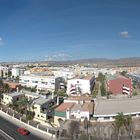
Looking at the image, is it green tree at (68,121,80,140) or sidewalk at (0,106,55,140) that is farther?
sidewalk at (0,106,55,140)

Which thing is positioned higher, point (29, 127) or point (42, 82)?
point (42, 82)

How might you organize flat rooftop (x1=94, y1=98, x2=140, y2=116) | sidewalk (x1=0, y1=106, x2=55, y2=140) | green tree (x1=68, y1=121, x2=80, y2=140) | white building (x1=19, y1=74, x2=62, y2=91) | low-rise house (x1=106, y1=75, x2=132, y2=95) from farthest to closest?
white building (x1=19, y1=74, x2=62, y2=91)
low-rise house (x1=106, y1=75, x2=132, y2=95)
flat rooftop (x1=94, y1=98, x2=140, y2=116)
sidewalk (x1=0, y1=106, x2=55, y2=140)
green tree (x1=68, y1=121, x2=80, y2=140)

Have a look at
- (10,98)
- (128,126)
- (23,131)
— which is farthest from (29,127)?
(10,98)

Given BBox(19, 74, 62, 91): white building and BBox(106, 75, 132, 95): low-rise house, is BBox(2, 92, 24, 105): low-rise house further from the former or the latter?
BBox(106, 75, 132, 95): low-rise house

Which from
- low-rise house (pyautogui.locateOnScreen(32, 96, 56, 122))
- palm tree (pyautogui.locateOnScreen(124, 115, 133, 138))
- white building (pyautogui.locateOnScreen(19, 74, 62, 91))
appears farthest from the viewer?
white building (pyautogui.locateOnScreen(19, 74, 62, 91))

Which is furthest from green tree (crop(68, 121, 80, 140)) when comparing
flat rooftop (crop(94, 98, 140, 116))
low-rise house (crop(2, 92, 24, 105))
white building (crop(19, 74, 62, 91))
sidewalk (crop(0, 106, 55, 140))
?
white building (crop(19, 74, 62, 91))

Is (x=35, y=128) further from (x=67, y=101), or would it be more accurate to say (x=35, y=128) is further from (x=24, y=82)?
(x=24, y=82)

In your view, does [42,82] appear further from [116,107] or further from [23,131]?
[23,131]

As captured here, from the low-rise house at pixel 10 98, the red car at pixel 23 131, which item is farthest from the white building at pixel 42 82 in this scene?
the red car at pixel 23 131
